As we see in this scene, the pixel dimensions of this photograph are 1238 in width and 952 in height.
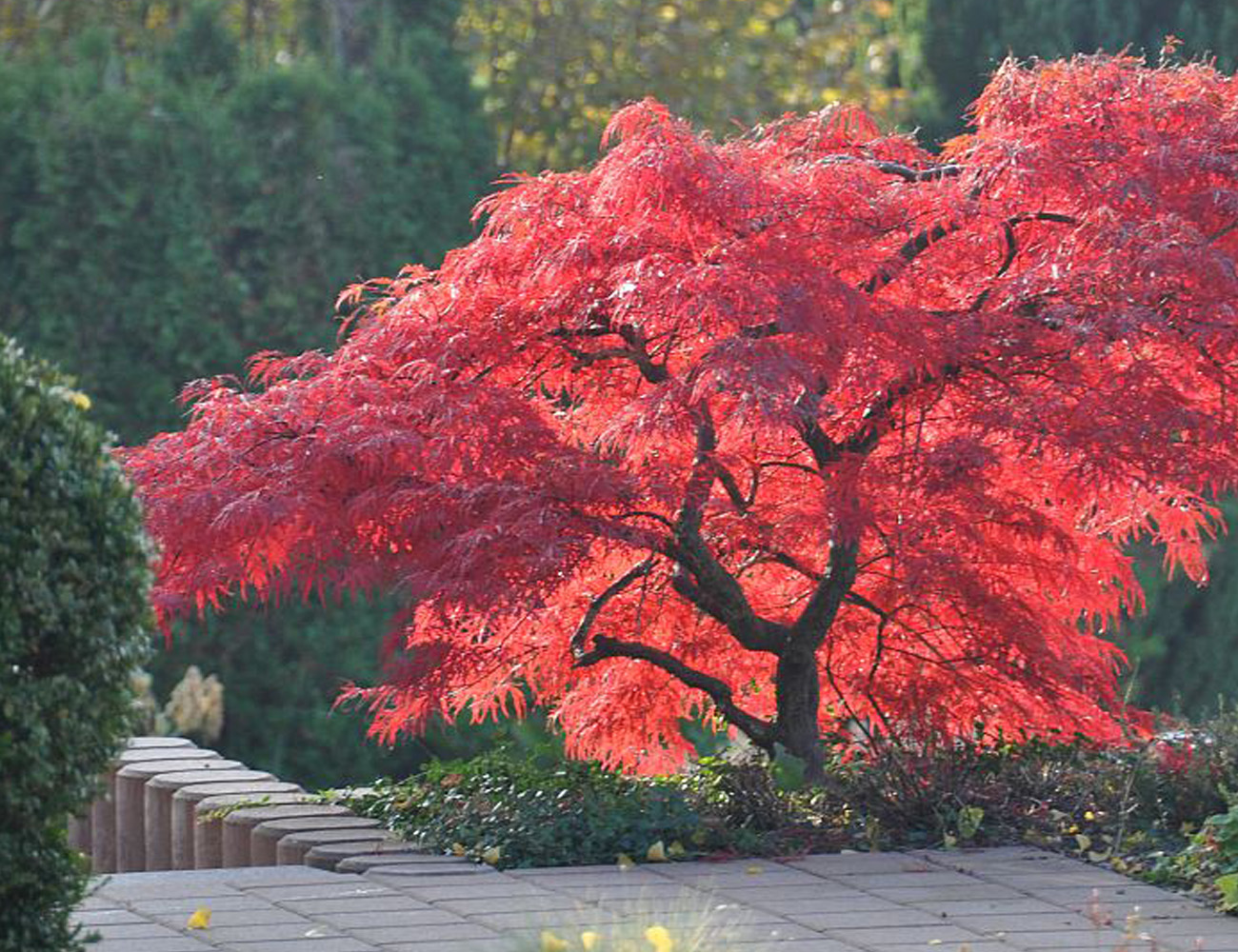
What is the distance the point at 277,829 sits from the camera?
19.6 feet

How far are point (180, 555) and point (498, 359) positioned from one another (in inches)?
42.7

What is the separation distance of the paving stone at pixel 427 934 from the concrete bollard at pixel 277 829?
1283 mm

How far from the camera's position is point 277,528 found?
5594 millimetres

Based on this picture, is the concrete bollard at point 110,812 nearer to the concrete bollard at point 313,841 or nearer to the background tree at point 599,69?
the concrete bollard at point 313,841

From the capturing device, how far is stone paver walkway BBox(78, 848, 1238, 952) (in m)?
4.54

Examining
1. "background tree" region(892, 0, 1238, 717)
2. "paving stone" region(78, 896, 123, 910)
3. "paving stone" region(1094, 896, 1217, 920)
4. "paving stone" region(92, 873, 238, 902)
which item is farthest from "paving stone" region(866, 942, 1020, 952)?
"background tree" region(892, 0, 1238, 717)

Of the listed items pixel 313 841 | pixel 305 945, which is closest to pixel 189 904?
pixel 305 945

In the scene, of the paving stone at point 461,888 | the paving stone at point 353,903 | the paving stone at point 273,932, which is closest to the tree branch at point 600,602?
the paving stone at point 461,888

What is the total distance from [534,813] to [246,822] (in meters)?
1.01

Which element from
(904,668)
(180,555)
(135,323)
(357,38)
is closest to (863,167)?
(904,668)

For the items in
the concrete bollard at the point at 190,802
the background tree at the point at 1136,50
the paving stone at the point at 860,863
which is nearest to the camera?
the paving stone at the point at 860,863

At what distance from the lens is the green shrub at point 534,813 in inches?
219

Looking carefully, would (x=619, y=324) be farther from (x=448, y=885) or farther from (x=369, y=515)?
(x=448, y=885)

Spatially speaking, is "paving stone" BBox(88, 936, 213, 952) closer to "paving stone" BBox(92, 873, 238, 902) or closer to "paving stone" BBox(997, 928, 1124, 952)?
"paving stone" BBox(92, 873, 238, 902)
